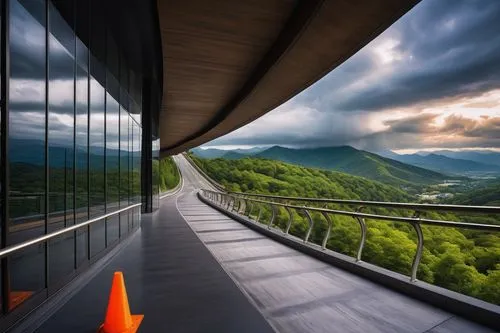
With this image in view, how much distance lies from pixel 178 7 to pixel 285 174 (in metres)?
114

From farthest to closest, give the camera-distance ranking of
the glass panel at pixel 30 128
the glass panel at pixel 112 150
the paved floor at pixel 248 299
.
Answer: the glass panel at pixel 112 150
the glass panel at pixel 30 128
the paved floor at pixel 248 299

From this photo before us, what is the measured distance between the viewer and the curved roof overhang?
7043 millimetres

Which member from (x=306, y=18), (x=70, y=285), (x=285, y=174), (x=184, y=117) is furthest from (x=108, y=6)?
(x=285, y=174)

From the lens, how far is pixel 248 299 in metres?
4.77

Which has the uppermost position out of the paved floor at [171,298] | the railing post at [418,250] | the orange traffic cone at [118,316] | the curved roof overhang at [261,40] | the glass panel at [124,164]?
the curved roof overhang at [261,40]

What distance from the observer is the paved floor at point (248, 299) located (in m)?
3.90

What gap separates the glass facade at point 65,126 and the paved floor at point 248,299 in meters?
0.84

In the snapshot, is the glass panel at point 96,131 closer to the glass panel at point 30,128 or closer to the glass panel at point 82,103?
the glass panel at point 82,103

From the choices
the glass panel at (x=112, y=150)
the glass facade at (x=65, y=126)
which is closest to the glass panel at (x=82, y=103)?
the glass facade at (x=65, y=126)

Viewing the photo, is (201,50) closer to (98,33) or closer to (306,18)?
(98,33)

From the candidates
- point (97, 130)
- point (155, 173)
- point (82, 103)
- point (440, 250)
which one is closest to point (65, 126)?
point (82, 103)

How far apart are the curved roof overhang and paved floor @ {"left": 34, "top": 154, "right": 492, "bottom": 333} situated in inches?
191

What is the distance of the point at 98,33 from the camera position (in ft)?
26.5

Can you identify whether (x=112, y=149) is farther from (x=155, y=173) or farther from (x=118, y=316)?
(x=155, y=173)
